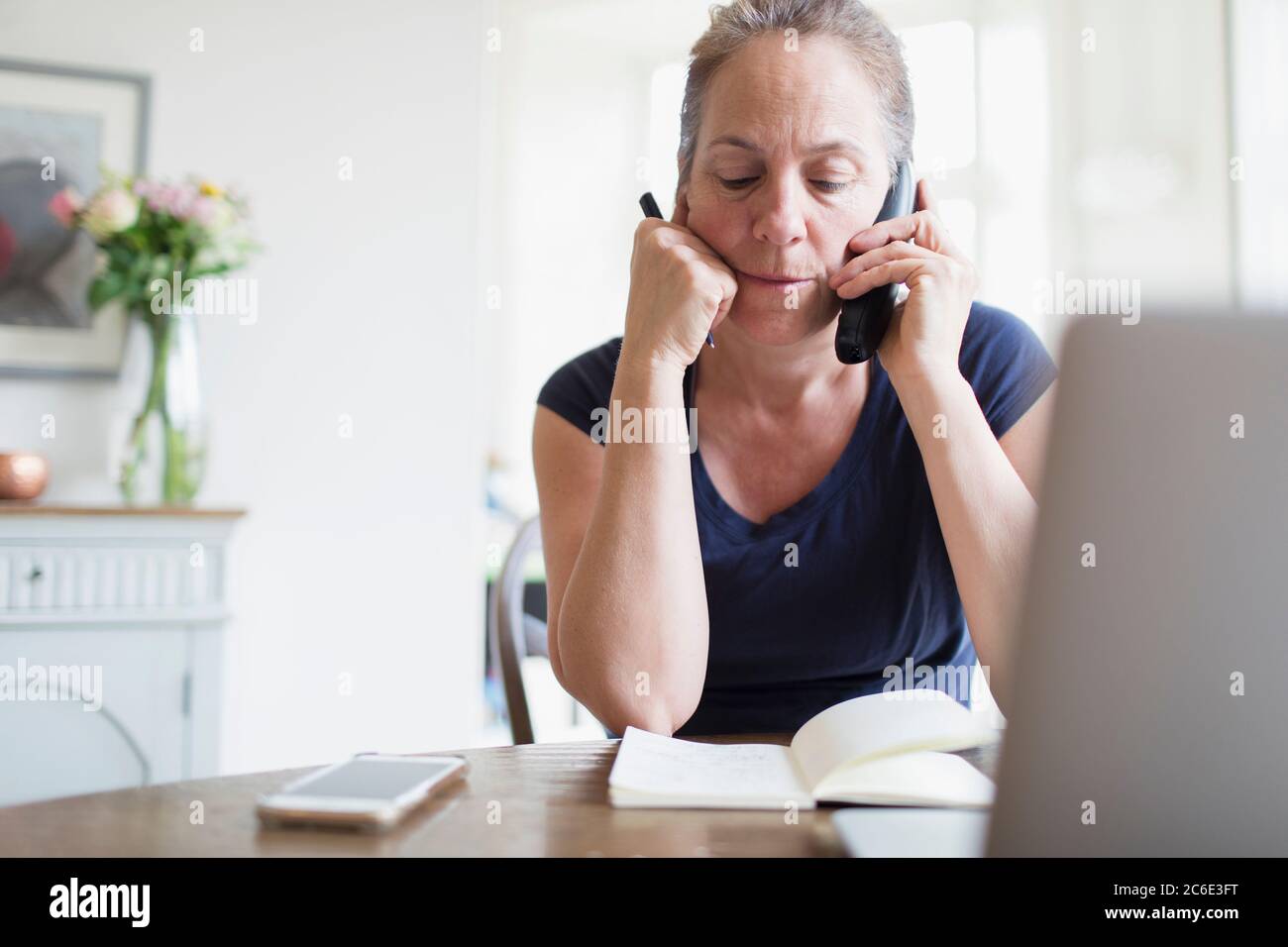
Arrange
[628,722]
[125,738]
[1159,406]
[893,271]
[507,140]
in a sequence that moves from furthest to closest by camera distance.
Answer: [507,140] → [125,738] → [893,271] → [628,722] → [1159,406]

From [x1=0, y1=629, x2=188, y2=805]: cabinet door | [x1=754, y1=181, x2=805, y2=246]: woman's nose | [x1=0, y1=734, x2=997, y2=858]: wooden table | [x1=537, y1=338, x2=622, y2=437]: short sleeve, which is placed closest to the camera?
[x1=0, y1=734, x2=997, y2=858]: wooden table

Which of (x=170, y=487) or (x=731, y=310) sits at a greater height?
(x=731, y=310)

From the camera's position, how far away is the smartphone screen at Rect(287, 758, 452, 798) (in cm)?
56

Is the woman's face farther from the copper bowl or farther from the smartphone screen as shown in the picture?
the copper bowl

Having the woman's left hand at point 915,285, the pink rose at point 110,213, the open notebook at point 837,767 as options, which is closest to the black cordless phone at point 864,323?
the woman's left hand at point 915,285

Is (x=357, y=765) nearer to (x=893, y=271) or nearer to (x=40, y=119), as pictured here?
(x=893, y=271)

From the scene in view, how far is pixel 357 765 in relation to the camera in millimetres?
620

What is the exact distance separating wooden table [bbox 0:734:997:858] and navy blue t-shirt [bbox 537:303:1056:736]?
42cm

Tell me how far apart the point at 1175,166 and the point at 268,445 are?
2440 mm

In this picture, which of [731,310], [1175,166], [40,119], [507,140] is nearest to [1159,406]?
[731,310]

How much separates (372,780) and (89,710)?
5.12 feet

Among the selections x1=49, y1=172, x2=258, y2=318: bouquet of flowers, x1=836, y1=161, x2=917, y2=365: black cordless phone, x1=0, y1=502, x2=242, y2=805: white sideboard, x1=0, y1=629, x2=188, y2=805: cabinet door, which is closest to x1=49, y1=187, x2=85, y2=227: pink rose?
x1=49, y1=172, x2=258, y2=318: bouquet of flowers

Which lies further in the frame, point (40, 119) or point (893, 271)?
point (40, 119)

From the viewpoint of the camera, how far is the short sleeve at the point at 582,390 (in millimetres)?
1188
